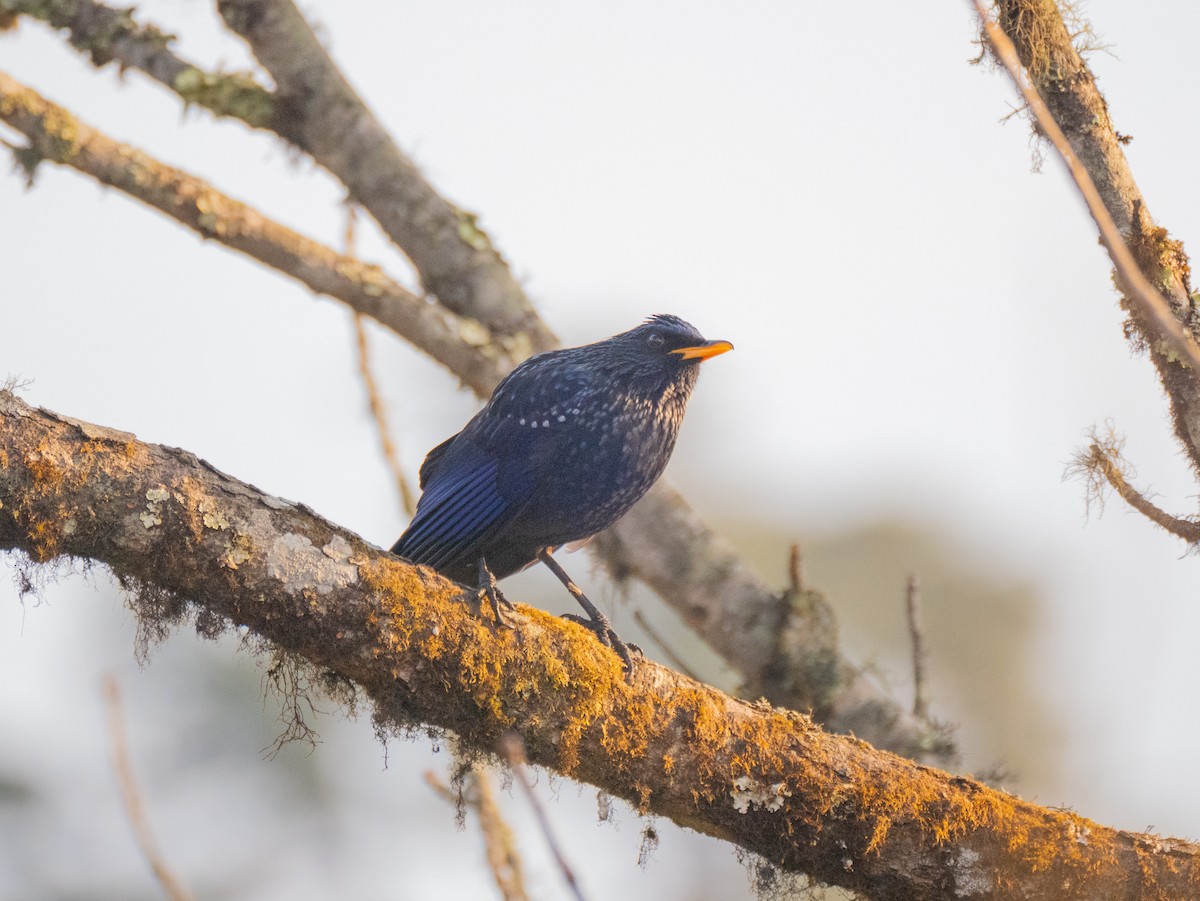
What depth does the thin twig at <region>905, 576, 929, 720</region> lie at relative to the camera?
4664mm

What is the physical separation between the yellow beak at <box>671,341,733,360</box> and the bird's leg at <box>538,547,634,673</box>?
0.81m

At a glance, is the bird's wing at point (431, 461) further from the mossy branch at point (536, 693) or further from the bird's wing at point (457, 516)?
the mossy branch at point (536, 693)

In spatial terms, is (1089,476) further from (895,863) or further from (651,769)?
(651,769)

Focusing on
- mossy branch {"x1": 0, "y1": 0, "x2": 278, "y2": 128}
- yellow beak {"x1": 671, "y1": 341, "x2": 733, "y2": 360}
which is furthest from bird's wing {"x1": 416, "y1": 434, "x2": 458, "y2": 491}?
mossy branch {"x1": 0, "y1": 0, "x2": 278, "y2": 128}

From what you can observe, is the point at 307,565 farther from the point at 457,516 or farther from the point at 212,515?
the point at 457,516

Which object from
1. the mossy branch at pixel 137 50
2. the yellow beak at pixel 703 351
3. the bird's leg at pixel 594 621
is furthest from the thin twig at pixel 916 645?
the mossy branch at pixel 137 50

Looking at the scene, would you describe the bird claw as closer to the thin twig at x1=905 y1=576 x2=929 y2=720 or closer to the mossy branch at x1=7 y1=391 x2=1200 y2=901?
the mossy branch at x1=7 y1=391 x2=1200 y2=901

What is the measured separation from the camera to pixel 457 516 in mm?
4047

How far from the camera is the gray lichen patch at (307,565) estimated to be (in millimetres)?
2764

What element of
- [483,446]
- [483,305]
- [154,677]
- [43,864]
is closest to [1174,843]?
[483,446]

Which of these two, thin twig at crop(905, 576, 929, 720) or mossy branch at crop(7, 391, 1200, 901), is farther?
thin twig at crop(905, 576, 929, 720)

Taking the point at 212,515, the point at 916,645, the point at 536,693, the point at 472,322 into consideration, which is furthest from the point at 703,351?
the point at 212,515

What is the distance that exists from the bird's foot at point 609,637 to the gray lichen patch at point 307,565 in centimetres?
77

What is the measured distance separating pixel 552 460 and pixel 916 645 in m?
1.66
